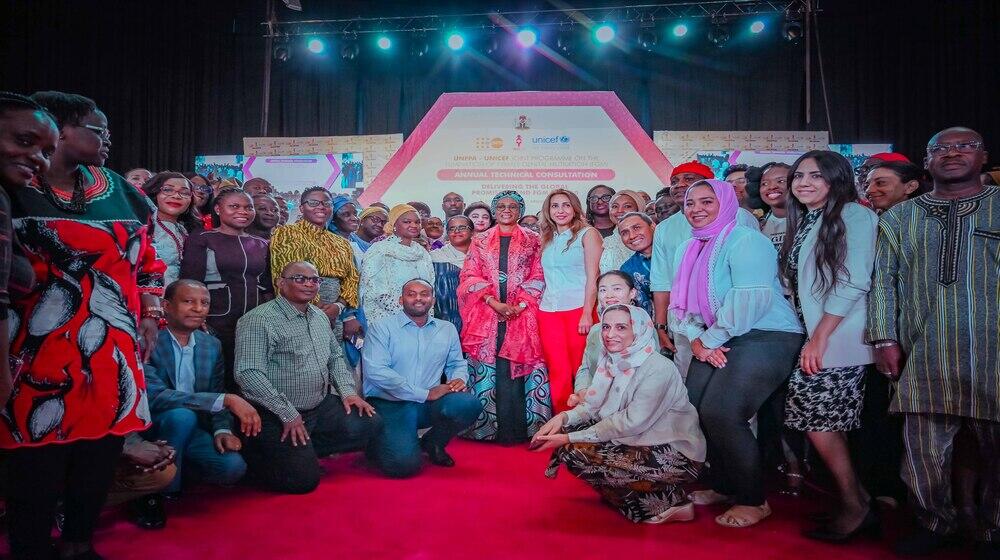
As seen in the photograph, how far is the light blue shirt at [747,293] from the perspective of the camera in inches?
107

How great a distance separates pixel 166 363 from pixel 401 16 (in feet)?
23.7

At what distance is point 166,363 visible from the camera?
311cm

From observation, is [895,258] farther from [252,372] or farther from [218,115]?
[218,115]

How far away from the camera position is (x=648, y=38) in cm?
849

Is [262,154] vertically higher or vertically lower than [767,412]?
higher

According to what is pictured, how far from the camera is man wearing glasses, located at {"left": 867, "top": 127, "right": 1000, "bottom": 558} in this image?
2.27 meters

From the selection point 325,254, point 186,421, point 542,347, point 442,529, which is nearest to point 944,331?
point 442,529

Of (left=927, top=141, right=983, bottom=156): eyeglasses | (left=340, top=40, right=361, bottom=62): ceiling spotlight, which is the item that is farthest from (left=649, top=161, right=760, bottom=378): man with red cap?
(left=340, top=40, right=361, bottom=62): ceiling spotlight

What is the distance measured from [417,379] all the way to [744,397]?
196 cm

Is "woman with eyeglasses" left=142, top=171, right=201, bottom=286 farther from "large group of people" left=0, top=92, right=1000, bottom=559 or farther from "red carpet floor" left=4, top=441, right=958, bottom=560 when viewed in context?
"red carpet floor" left=4, top=441, right=958, bottom=560

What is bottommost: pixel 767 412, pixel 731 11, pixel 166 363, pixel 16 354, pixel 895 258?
pixel 767 412

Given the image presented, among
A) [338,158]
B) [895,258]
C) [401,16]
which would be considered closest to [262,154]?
[338,158]

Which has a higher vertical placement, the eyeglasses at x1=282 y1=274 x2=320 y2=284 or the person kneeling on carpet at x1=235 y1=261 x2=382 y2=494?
the eyeglasses at x1=282 y1=274 x2=320 y2=284

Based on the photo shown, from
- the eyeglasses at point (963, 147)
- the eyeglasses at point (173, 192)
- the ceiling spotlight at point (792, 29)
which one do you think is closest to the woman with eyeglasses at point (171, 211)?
the eyeglasses at point (173, 192)
